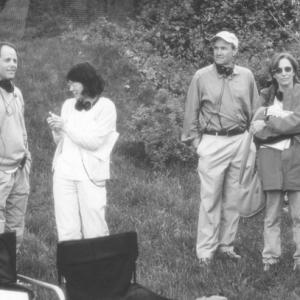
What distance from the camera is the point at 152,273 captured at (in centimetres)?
693

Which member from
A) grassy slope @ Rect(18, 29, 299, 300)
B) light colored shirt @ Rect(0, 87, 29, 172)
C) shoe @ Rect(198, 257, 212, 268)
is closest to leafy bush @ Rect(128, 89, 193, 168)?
grassy slope @ Rect(18, 29, 299, 300)

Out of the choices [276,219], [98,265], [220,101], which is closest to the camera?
[98,265]

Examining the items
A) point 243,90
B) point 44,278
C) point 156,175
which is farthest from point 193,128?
point 156,175

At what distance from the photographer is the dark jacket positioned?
6520mm

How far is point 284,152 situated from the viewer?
21.6 feet

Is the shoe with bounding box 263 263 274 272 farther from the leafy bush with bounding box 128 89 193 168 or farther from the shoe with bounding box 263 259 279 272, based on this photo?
the leafy bush with bounding box 128 89 193 168

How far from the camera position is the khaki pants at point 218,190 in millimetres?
7016

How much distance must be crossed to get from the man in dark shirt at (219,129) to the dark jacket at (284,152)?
0.39m

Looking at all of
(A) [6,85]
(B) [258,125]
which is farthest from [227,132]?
(A) [6,85]

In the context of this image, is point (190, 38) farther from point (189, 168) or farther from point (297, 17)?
point (189, 168)

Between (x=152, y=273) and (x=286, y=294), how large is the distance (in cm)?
122

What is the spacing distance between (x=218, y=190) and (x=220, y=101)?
81cm

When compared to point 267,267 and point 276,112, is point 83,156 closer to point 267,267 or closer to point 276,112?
point 276,112

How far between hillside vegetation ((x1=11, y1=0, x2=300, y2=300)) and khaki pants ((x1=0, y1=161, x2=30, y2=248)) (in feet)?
1.54
